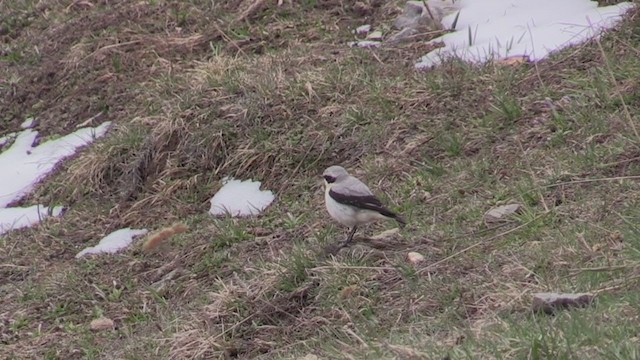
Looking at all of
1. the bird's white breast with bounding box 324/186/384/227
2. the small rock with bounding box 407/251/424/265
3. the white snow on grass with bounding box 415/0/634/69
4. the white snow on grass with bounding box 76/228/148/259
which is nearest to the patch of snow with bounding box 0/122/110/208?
the white snow on grass with bounding box 76/228/148/259

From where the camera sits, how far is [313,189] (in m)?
8.22

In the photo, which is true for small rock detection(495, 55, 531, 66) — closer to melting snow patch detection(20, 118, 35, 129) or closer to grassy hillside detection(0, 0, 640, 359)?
grassy hillside detection(0, 0, 640, 359)

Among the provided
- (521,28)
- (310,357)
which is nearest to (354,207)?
(310,357)

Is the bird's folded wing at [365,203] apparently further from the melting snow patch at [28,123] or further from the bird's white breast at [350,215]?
the melting snow patch at [28,123]

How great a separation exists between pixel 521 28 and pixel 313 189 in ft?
7.80

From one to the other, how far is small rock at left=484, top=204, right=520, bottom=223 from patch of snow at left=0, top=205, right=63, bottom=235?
12.8 feet

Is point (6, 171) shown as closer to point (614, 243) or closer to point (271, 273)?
point (271, 273)

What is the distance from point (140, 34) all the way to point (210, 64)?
1.60m

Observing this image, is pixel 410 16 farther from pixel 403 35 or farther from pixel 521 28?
pixel 521 28

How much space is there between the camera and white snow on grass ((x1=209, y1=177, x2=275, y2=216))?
27.0 feet

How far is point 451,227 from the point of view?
6.87 metres

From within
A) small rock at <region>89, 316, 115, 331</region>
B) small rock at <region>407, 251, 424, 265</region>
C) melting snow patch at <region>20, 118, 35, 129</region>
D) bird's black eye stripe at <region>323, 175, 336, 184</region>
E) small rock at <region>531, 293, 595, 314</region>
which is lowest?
melting snow patch at <region>20, 118, 35, 129</region>

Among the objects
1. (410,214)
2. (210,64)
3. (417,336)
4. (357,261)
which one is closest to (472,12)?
(210,64)

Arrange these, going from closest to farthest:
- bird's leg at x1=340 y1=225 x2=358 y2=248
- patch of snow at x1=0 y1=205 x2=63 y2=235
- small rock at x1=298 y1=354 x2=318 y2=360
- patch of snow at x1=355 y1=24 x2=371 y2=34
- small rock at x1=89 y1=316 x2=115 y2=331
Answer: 1. small rock at x1=298 y1=354 x2=318 y2=360
2. bird's leg at x1=340 y1=225 x2=358 y2=248
3. small rock at x1=89 y1=316 x2=115 y2=331
4. patch of snow at x1=0 y1=205 x2=63 y2=235
5. patch of snow at x1=355 y1=24 x2=371 y2=34
